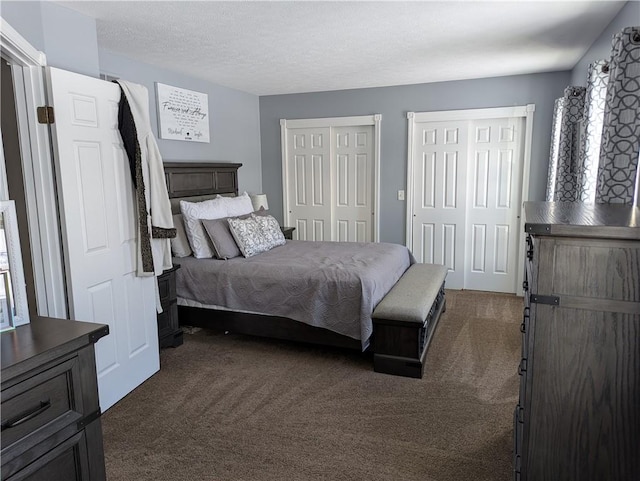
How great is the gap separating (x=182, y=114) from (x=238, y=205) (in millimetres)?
1024

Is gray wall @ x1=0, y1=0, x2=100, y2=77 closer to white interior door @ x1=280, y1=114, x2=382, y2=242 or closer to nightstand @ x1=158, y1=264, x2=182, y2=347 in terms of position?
nightstand @ x1=158, y1=264, x2=182, y2=347

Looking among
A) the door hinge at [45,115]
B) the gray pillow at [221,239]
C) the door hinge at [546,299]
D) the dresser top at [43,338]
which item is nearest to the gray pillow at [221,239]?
the gray pillow at [221,239]

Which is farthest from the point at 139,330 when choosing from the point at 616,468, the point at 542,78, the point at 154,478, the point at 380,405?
the point at 542,78

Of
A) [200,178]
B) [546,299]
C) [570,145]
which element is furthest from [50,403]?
[570,145]

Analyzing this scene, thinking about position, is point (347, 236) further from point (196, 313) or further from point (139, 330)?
point (139, 330)

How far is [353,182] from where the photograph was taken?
218 inches

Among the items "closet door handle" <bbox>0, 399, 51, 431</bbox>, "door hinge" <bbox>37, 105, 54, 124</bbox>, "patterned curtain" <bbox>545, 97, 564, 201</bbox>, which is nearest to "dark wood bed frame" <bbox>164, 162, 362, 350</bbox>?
"door hinge" <bbox>37, 105, 54, 124</bbox>

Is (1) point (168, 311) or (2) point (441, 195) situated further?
(2) point (441, 195)

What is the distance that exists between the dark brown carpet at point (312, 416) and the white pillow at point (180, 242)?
0.78m

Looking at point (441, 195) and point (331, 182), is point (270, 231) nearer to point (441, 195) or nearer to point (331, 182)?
point (331, 182)

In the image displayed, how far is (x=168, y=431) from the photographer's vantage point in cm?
246

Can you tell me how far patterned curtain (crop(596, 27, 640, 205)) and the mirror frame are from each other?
8.68 feet

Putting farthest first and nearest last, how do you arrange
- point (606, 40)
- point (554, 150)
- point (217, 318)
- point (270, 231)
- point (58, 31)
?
point (270, 231) → point (554, 150) → point (217, 318) → point (606, 40) → point (58, 31)

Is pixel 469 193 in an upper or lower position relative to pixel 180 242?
upper
